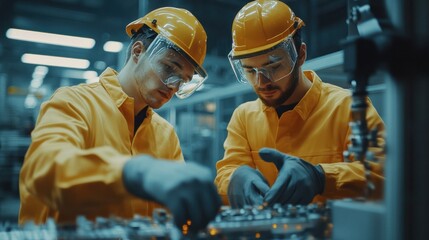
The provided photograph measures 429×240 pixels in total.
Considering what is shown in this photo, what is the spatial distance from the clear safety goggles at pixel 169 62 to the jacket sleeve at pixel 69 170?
597 mm

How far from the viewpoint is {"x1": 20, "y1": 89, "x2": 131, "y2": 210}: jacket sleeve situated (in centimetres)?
88

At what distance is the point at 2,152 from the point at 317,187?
6.35m

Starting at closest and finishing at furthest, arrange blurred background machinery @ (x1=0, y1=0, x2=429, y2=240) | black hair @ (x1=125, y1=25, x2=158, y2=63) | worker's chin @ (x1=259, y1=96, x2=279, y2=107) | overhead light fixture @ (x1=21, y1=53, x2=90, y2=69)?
1. blurred background machinery @ (x1=0, y1=0, x2=429, y2=240)
2. black hair @ (x1=125, y1=25, x2=158, y2=63)
3. worker's chin @ (x1=259, y1=96, x2=279, y2=107)
4. overhead light fixture @ (x1=21, y1=53, x2=90, y2=69)

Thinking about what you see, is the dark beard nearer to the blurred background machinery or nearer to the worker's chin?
the worker's chin

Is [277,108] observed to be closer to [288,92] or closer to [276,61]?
[288,92]

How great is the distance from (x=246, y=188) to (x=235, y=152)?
0.50m

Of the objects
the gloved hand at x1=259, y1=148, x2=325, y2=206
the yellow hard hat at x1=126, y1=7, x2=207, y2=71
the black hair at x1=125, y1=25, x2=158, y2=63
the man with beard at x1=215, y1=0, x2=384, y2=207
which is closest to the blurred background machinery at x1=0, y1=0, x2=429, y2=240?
the man with beard at x1=215, y1=0, x2=384, y2=207

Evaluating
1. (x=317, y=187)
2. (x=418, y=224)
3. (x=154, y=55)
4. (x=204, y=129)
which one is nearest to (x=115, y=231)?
(x=418, y=224)

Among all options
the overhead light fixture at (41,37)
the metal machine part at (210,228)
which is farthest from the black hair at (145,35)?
the overhead light fixture at (41,37)

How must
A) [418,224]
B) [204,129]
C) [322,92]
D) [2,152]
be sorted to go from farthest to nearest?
[204,129] < [2,152] < [322,92] < [418,224]

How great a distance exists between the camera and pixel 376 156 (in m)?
0.86

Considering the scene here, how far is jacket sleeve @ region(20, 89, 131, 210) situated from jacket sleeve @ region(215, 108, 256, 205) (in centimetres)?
93

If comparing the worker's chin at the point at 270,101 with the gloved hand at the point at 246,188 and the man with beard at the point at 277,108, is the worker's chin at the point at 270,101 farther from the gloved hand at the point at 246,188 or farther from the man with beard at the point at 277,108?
the gloved hand at the point at 246,188

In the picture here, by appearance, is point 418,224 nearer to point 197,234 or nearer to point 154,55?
point 197,234
